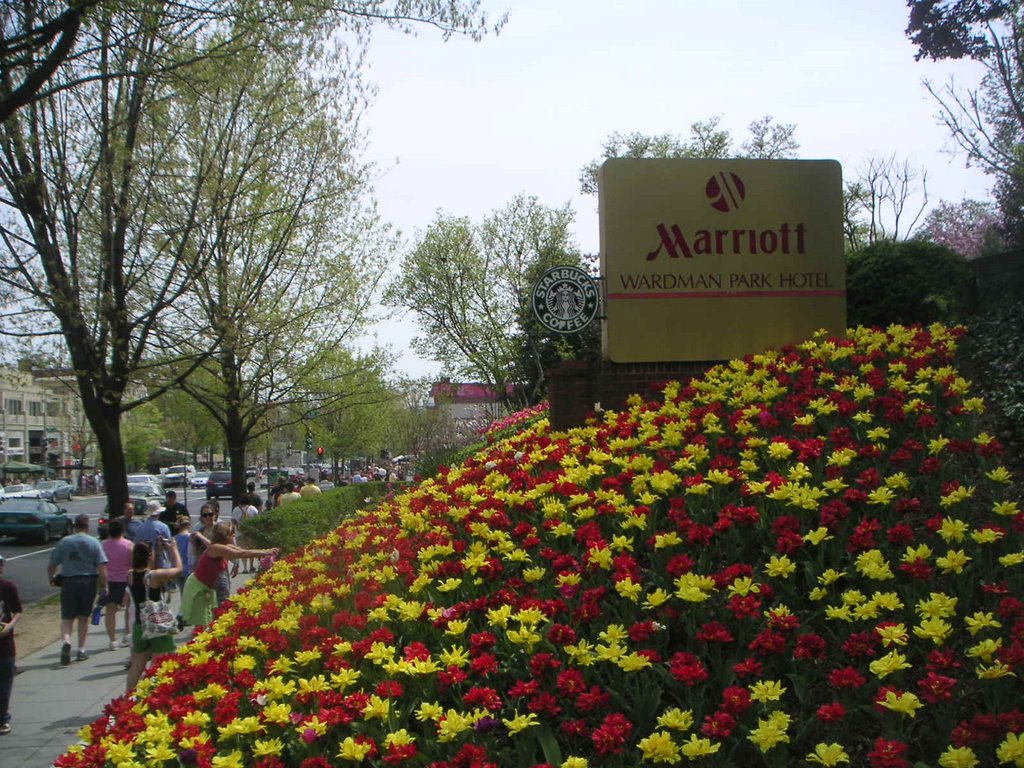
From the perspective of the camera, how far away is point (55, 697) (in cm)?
941

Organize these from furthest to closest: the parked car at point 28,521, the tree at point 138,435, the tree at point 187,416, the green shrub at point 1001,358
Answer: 1. the tree at point 138,435
2. the tree at point 187,416
3. the parked car at point 28,521
4. the green shrub at point 1001,358

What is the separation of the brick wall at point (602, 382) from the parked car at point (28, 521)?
22756 mm

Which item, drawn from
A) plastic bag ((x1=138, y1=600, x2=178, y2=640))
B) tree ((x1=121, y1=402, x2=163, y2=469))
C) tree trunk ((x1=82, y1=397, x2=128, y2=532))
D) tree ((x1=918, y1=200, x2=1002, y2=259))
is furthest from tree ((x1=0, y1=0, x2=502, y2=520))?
tree ((x1=121, y1=402, x2=163, y2=469))

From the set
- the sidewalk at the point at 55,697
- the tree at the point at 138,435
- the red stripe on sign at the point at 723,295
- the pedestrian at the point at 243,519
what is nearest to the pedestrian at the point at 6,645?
the sidewalk at the point at 55,697

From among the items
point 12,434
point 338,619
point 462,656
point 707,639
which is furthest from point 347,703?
point 12,434

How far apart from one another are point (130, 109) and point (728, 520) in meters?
12.6

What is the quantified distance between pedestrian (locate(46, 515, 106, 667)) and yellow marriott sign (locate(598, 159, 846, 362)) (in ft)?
20.7

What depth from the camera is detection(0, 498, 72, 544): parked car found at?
2780 centimetres

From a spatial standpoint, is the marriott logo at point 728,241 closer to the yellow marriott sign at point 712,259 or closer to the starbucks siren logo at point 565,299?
the yellow marriott sign at point 712,259

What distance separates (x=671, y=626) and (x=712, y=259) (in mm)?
6188

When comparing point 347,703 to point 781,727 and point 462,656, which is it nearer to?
point 462,656

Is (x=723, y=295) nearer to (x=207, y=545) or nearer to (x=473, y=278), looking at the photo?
(x=207, y=545)

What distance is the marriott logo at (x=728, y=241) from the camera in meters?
10.3

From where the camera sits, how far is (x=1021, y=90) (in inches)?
853
